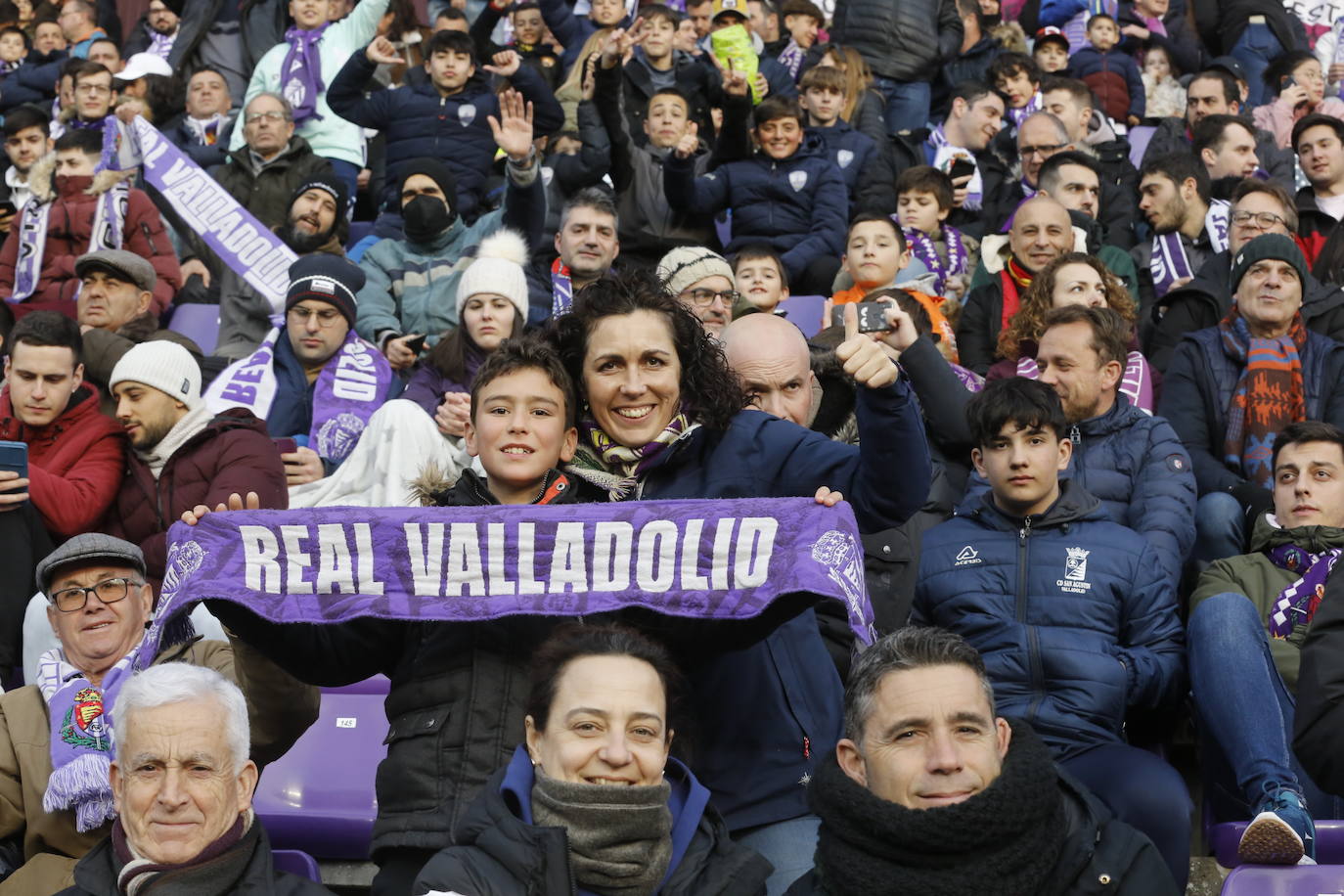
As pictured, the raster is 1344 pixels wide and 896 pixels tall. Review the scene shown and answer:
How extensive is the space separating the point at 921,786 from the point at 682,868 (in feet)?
1.58

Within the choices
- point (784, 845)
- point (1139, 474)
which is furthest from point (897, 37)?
point (784, 845)

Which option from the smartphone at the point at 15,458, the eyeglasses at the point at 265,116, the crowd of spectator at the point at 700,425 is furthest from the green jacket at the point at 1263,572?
the eyeglasses at the point at 265,116

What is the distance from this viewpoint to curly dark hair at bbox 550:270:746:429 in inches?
166

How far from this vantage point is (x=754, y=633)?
12.7 ft

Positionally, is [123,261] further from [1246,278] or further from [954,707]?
[954,707]

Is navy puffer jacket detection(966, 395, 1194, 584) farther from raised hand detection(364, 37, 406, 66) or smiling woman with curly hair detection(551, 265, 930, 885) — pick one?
raised hand detection(364, 37, 406, 66)

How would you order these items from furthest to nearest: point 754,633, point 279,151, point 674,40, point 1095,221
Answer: point 674,40
point 279,151
point 1095,221
point 754,633

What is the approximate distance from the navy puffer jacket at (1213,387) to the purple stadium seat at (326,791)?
3.29 m

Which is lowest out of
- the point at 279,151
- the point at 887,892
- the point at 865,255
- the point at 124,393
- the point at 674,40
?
the point at 887,892

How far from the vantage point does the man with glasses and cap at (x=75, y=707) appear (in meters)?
4.63

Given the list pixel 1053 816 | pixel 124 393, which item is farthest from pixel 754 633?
pixel 124 393

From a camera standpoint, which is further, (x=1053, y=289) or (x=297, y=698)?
(x=1053, y=289)

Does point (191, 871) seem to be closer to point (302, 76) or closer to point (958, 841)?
point (958, 841)

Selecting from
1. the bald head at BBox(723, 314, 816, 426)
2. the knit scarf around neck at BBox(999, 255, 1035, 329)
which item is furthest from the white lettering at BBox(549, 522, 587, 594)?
the knit scarf around neck at BBox(999, 255, 1035, 329)
